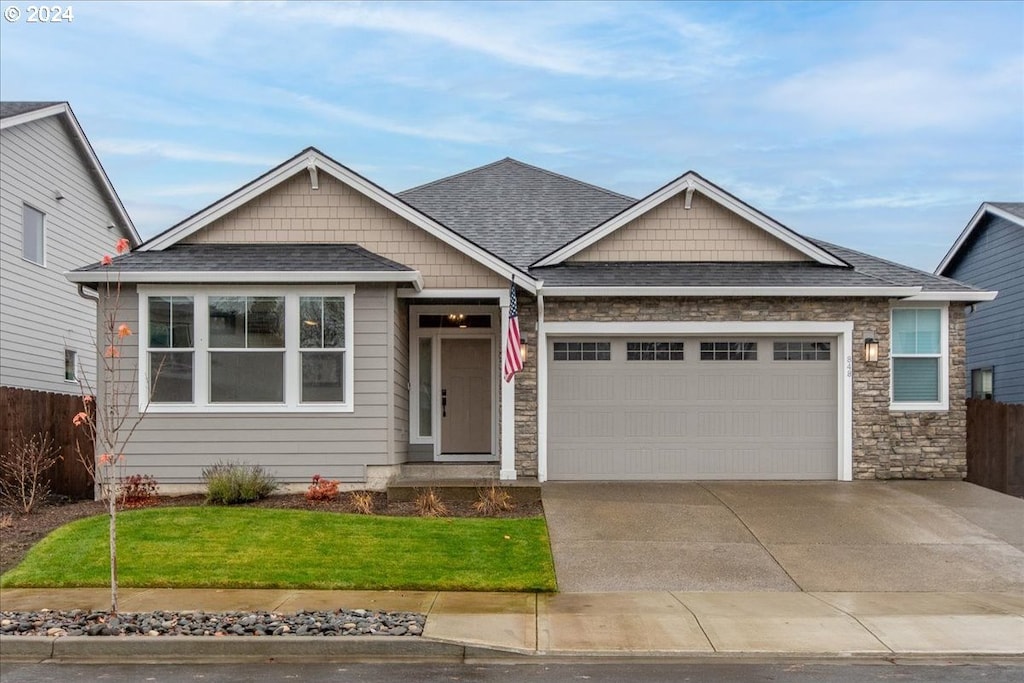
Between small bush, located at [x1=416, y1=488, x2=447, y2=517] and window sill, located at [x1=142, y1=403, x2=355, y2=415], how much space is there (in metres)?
1.74

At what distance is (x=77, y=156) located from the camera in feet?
69.2

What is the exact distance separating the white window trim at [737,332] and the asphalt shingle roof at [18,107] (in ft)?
37.7

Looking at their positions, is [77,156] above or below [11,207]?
above

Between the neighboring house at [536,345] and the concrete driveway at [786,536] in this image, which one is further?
the neighboring house at [536,345]

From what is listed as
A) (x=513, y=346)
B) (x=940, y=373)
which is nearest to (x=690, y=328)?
(x=513, y=346)

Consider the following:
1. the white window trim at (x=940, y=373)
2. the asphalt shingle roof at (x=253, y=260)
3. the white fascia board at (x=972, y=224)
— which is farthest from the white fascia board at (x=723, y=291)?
the white fascia board at (x=972, y=224)

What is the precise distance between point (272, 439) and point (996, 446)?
1199cm

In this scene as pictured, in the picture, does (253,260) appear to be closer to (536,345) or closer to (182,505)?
(182,505)

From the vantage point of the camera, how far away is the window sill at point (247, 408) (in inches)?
536

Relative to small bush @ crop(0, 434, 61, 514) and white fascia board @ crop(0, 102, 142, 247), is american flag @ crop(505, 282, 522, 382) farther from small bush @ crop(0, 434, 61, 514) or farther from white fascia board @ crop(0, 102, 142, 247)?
white fascia board @ crop(0, 102, 142, 247)

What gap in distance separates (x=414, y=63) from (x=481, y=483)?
1090 centimetres

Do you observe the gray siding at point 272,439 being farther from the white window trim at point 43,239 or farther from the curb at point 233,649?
the white window trim at point 43,239

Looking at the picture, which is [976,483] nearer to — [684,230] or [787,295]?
[787,295]

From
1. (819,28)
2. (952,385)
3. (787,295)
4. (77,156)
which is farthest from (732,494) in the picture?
(77,156)
